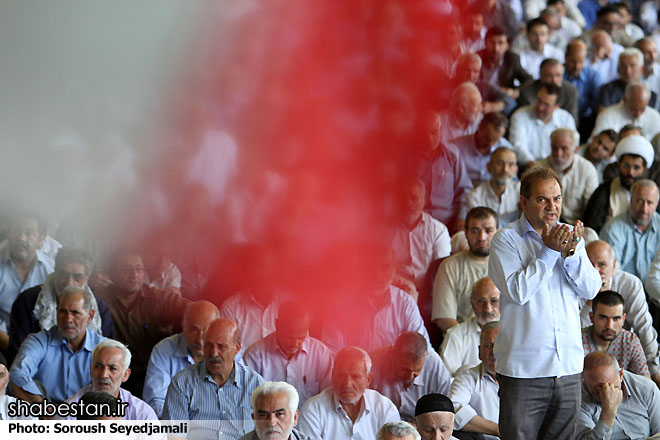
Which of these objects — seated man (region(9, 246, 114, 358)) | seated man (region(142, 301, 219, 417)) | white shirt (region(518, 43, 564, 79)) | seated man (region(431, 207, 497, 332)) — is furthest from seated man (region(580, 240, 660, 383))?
white shirt (region(518, 43, 564, 79))

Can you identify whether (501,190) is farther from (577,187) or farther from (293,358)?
(293,358)

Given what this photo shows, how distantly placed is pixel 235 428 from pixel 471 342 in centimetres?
99

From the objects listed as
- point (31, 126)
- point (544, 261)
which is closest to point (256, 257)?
point (31, 126)

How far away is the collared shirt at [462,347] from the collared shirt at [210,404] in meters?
0.80

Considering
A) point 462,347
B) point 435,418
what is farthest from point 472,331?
point 435,418

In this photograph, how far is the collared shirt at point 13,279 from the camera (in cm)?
403

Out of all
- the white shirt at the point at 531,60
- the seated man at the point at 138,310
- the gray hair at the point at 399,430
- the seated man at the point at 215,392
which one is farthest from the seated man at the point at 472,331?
the white shirt at the point at 531,60

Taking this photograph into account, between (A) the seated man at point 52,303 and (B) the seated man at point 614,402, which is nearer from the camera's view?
(B) the seated man at point 614,402

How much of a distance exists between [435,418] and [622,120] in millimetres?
3258

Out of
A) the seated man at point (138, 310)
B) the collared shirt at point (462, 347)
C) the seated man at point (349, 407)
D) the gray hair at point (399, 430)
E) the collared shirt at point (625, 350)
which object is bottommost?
the gray hair at point (399, 430)

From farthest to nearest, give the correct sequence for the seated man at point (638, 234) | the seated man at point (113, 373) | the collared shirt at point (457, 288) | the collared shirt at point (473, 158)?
the collared shirt at point (473, 158)
the seated man at point (638, 234)
the collared shirt at point (457, 288)
the seated man at point (113, 373)

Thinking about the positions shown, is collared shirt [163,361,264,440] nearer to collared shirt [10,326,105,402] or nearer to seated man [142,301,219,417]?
seated man [142,301,219,417]

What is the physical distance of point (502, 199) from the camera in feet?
15.9

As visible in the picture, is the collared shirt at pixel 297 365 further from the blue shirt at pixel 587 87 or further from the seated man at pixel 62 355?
the blue shirt at pixel 587 87
